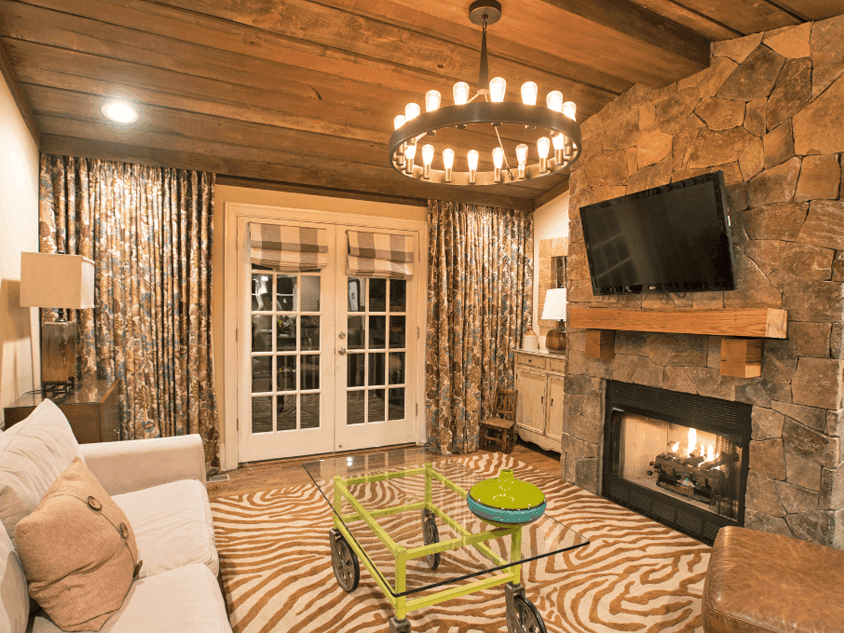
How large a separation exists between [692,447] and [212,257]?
3.47 meters

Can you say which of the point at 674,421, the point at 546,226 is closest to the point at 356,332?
the point at 546,226

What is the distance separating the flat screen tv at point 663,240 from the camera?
2.45m

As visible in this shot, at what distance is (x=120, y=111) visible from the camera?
282 centimetres

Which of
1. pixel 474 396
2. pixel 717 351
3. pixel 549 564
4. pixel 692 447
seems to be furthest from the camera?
pixel 474 396

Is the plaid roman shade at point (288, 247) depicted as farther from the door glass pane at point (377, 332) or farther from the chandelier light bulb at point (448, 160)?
the chandelier light bulb at point (448, 160)

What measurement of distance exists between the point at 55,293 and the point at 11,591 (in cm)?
172

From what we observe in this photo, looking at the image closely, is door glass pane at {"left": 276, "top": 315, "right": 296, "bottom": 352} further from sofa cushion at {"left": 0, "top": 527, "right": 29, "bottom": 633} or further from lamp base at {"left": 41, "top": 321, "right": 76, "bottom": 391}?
sofa cushion at {"left": 0, "top": 527, "right": 29, "bottom": 633}

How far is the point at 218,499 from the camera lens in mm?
3189

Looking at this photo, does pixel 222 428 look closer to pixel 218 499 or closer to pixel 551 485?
pixel 218 499

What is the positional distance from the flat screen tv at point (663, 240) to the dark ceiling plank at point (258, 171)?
4.86ft

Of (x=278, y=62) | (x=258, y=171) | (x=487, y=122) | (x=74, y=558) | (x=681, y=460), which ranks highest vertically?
(x=278, y=62)

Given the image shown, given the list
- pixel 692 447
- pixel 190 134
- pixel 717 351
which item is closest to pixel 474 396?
pixel 692 447

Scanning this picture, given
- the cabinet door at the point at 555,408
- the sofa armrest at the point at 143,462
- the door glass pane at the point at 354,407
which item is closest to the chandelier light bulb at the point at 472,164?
the sofa armrest at the point at 143,462

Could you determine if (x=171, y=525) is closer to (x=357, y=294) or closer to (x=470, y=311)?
(x=357, y=294)
